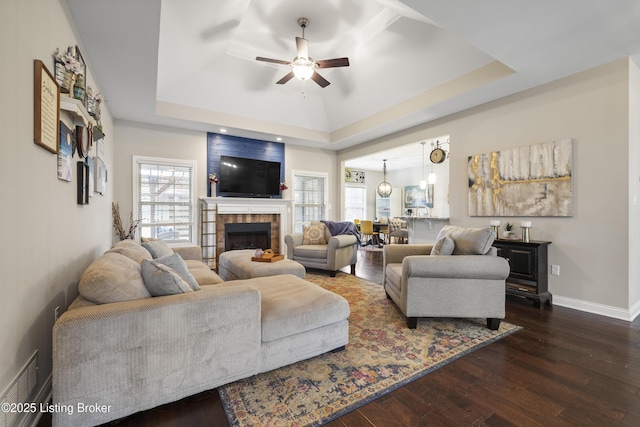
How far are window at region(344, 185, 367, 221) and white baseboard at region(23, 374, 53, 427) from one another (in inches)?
359

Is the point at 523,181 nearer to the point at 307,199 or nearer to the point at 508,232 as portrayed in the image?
the point at 508,232

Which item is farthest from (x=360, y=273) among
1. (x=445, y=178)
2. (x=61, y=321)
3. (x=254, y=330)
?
(x=445, y=178)

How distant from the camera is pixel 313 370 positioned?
74.5 inches

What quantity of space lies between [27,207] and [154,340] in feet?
3.12

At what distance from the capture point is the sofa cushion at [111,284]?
1427 mm

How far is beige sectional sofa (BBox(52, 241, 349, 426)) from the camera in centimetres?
128

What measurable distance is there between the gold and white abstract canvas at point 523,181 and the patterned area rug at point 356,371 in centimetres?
166

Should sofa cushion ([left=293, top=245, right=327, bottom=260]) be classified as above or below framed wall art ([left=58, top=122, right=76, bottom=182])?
below

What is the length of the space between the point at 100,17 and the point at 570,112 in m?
4.77

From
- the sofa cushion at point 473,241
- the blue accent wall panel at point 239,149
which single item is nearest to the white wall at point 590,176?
the sofa cushion at point 473,241

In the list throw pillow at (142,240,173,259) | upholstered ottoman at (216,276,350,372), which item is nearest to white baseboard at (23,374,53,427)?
upholstered ottoman at (216,276,350,372)

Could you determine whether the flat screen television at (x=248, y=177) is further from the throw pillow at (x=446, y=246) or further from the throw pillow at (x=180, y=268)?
the throw pillow at (x=446, y=246)

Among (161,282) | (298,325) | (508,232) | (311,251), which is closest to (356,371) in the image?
(298,325)

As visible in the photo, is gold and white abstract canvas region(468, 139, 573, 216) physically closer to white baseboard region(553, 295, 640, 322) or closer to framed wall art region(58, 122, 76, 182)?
white baseboard region(553, 295, 640, 322)
